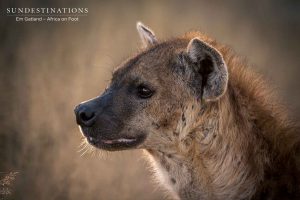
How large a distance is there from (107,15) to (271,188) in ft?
13.9

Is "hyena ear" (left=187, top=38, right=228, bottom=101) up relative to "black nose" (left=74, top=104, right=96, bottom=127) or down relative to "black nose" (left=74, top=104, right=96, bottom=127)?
up

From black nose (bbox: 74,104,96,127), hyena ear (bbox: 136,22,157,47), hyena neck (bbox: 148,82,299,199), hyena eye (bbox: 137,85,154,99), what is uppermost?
hyena ear (bbox: 136,22,157,47)

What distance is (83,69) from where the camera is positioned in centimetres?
700

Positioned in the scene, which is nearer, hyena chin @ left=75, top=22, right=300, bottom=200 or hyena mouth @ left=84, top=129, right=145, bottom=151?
hyena chin @ left=75, top=22, right=300, bottom=200

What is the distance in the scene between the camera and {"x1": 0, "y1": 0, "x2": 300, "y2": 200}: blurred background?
6387 mm

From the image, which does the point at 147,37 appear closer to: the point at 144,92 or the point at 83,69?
the point at 144,92

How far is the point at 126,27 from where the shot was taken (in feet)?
24.5

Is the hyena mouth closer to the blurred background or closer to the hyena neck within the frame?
the hyena neck

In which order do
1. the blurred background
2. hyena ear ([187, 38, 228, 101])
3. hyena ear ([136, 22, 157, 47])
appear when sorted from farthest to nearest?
the blurred background < hyena ear ([136, 22, 157, 47]) < hyena ear ([187, 38, 228, 101])

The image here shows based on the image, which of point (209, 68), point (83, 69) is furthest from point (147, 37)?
point (83, 69)

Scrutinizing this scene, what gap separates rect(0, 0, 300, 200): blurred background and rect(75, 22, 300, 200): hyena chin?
190 cm

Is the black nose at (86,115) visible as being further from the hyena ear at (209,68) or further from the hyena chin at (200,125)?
the hyena ear at (209,68)

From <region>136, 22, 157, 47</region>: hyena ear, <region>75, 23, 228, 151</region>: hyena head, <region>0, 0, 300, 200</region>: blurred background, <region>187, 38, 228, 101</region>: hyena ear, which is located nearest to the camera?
<region>187, 38, 228, 101</region>: hyena ear

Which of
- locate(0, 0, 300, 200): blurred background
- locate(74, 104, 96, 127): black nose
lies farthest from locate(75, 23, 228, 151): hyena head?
locate(0, 0, 300, 200): blurred background
